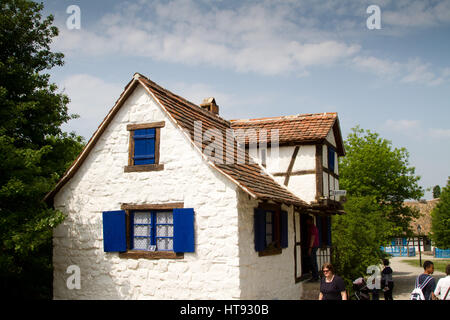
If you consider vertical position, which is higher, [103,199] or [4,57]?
[4,57]

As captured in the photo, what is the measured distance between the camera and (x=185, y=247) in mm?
10781

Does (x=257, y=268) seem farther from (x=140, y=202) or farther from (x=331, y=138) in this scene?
(x=331, y=138)

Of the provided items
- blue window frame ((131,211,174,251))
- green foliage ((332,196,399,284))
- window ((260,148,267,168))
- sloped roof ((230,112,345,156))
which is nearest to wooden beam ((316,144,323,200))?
sloped roof ((230,112,345,156))

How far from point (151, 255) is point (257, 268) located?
2659 millimetres

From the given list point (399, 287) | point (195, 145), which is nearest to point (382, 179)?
point (399, 287)

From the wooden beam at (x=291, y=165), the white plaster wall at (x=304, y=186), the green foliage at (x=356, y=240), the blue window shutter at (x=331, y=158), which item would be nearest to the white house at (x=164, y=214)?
the white plaster wall at (x=304, y=186)

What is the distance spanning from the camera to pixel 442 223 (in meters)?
39.8

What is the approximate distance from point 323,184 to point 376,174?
19.6 metres

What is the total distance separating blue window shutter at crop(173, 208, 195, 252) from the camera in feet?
35.3

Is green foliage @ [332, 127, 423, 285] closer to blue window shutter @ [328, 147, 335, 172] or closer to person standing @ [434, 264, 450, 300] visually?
blue window shutter @ [328, 147, 335, 172]

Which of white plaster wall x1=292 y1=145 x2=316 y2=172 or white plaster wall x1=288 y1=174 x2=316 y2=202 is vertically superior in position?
Answer: white plaster wall x1=292 y1=145 x2=316 y2=172

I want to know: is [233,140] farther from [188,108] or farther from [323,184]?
→ [323,184]

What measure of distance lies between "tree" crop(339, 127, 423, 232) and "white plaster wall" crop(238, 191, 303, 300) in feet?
65.3

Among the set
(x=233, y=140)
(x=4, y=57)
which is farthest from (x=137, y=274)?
(x=4, y=57)
